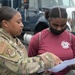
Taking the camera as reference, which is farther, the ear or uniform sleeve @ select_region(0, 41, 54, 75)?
the ear

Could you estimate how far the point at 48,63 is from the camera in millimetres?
2209

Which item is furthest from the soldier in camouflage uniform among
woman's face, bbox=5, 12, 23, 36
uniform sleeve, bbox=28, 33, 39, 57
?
uniform sleeve, bbox=28, 33, 39, 57

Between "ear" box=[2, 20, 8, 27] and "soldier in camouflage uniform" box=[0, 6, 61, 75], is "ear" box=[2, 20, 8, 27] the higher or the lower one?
the higher one

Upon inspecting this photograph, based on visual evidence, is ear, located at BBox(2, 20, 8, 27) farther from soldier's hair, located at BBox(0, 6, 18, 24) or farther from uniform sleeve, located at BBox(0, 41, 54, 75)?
uniform sleeve, located at BBox(0, 41, 54, 75)

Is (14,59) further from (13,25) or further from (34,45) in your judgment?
(34,45)

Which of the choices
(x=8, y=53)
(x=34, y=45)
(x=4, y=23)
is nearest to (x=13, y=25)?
(x=4, y=23)

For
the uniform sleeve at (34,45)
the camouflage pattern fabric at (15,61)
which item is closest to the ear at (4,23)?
the camouflage pattern fabric at (15,61)

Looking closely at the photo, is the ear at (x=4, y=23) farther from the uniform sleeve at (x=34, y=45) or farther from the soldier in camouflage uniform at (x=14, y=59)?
the uniform sleeve at (x=34, y=45)

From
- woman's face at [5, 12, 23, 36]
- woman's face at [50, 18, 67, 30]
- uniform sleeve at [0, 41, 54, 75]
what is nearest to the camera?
uniform sleeve at [0, 41, 54, 75]

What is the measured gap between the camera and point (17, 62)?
2158 mm

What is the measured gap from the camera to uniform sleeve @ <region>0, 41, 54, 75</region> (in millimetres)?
2160

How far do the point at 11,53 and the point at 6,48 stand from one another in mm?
51

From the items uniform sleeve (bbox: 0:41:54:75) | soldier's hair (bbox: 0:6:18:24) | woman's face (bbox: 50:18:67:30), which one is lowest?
uniform sleeve (bbox: 0:41:54:75)

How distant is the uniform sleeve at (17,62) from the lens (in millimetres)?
2160
